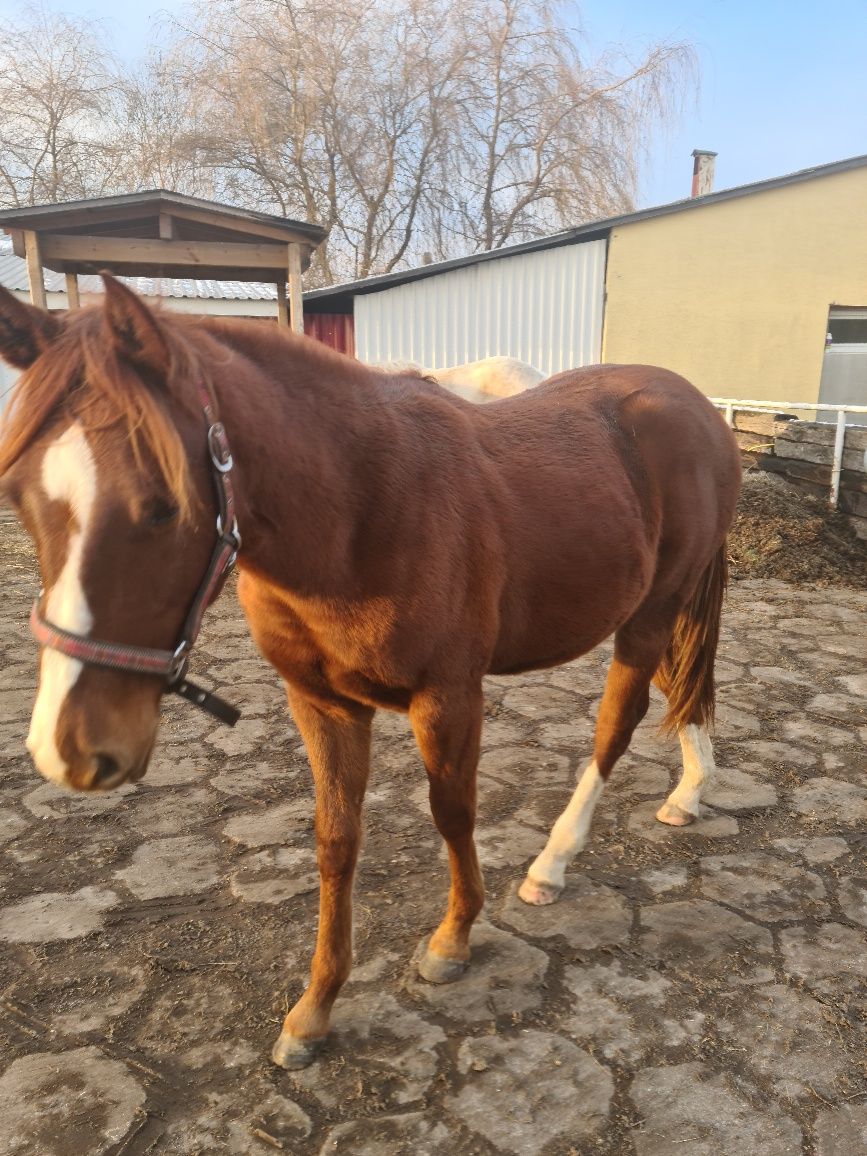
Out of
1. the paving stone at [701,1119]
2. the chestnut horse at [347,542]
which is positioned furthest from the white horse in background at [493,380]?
the paving stone at [701,1119]

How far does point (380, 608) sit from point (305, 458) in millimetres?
352

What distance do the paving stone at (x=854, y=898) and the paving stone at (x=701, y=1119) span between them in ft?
2.69

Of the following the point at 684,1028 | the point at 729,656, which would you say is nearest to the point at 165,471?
the point at 684,1028

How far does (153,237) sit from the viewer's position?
7477 mm

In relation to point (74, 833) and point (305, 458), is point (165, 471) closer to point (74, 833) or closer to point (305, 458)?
point (305, 458)

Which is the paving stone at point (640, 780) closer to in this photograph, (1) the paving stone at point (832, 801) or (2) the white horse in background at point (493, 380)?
(1) the paving stone at point (832, 801)

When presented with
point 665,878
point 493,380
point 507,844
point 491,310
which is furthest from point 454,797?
point 491,310

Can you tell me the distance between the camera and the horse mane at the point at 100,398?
3.76 ft

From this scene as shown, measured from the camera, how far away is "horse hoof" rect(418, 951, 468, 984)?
202cm

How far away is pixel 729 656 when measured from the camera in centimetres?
453

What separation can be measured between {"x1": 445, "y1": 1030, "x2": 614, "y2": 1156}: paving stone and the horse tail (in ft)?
4.69

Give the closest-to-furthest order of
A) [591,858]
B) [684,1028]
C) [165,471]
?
[165,471] → [684,1028] → [591,858]

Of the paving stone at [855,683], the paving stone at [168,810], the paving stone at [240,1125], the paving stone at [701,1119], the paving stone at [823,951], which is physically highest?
the paving stone at [855,683]

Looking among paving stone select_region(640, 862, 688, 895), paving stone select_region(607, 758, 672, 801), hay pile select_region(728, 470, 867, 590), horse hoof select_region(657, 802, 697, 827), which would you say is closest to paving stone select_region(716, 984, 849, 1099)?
paving stone select_region(640, 862, 688, 895)
